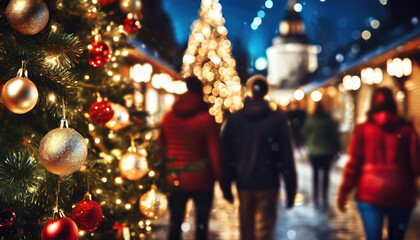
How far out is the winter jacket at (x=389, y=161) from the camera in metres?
3.93

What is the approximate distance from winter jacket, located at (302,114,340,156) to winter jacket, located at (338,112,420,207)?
4.41m

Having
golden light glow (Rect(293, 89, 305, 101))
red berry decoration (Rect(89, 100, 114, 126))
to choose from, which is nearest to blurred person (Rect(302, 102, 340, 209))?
red berry decoration (Rect(89, 100, 114, 126))

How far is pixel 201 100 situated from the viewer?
4734 millimetres

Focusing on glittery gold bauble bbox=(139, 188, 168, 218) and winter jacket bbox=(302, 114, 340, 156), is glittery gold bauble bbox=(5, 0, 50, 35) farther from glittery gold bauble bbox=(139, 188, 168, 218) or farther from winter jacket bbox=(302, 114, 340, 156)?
winter jacket bbox=(302, 114, 340, 156)

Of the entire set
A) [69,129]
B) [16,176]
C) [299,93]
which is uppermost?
[299,93]

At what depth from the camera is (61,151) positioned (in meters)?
1.75

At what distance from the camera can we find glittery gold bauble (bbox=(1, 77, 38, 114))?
1.74 meters

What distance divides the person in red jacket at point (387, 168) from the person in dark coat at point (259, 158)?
0.69 metres

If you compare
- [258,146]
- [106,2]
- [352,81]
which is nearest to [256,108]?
[258,146]

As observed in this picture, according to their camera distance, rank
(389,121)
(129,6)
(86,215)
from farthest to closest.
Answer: (389,121) < (129,6) < (86,215)

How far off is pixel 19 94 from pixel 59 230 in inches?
21.5

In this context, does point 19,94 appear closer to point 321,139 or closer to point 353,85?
point 321,139

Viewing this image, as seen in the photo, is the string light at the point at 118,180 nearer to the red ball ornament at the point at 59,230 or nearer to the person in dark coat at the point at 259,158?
the red ball ornament at the point at 59,230

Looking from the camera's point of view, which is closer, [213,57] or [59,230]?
[59,230]
